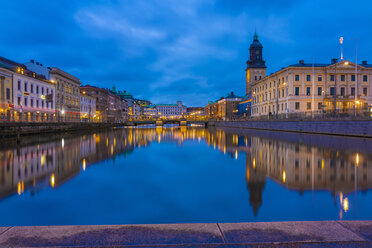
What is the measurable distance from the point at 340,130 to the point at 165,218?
118 ft

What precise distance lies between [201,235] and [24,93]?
6093 cm

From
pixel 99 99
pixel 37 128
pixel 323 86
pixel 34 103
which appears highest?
pixel 99 99

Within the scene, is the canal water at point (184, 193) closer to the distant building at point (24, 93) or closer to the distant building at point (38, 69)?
the distant building at point (24, 93)

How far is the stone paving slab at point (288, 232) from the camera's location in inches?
173

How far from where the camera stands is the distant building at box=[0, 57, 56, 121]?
158 ft

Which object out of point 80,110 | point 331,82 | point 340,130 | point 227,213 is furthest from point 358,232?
point 80,110

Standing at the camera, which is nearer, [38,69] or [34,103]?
[34,103]

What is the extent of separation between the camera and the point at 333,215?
6418 mm

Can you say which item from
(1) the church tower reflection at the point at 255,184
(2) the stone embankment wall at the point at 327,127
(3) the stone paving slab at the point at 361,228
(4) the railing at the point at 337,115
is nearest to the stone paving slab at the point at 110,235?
(3) the stone paving slab at the point at 361,228

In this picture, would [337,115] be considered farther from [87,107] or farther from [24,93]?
[87,107]

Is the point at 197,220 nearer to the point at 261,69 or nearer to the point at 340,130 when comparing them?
the point at 340,130

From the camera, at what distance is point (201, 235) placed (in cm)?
459

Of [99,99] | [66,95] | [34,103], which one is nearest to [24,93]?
[34,103]

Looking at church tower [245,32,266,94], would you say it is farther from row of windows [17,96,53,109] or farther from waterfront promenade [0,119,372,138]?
row of windows [17,96,53,109]
